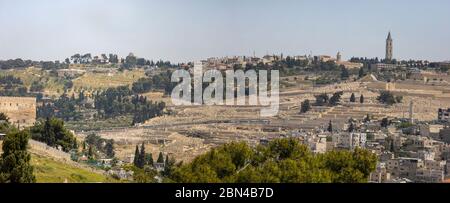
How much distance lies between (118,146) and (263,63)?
25840 millimetres

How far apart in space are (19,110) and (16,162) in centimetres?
2179

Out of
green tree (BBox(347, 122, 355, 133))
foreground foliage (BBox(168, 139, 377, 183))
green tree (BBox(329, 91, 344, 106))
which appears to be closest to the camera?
foreground foliage (BBox(168, 139, 377, 183))

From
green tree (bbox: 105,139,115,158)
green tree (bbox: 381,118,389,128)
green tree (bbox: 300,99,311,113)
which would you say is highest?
Result: green tree (bbox: 300,99,311,113)

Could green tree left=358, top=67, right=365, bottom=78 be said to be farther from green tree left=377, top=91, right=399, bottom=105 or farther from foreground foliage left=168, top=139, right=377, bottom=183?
foreground foliage left=168, top=139, right=377, bottom=183

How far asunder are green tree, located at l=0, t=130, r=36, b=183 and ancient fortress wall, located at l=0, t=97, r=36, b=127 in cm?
1795

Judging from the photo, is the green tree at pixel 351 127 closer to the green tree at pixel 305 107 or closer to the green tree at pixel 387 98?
the green tree at pixel 305 107

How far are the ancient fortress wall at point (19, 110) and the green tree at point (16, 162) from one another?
17954 mm

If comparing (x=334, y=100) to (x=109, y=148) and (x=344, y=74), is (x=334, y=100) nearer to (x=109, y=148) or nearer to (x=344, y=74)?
(x=344, y=74)

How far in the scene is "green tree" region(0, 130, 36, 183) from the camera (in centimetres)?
929

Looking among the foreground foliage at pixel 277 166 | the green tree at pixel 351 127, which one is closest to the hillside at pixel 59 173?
the foreground foliage at pixel 277 166

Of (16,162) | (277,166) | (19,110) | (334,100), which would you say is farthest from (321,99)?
(16,162)

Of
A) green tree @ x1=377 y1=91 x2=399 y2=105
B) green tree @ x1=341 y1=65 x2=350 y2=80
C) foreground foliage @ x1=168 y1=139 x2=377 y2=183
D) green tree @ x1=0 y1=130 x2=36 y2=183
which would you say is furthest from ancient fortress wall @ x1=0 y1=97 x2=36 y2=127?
green tree @ x1=341 y1=65 x2=350 y2=80

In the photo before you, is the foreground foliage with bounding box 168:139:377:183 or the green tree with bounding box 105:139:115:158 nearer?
the foreground foliage with bounding box 168:139:377:183

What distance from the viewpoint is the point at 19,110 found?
30.8 metres
